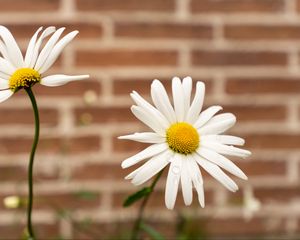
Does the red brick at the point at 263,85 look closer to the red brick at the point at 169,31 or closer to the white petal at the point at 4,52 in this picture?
the red brick at the point at 169,31

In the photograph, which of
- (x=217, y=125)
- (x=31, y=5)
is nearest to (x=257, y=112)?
(x=31, y=5)

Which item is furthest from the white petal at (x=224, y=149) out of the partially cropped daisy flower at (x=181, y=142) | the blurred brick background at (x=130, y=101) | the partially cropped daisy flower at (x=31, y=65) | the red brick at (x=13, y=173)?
the red brick at (x=13, y=173)

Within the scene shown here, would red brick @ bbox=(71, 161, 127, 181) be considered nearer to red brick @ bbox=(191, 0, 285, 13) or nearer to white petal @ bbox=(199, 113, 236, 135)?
red brick @ bbox=(191, 0, 285, 13)

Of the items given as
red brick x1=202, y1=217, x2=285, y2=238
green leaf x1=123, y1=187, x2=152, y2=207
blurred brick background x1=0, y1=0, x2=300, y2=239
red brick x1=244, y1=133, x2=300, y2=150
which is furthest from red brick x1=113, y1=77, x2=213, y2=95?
green leaf x1=123, y1=187, x2=152, y2=207

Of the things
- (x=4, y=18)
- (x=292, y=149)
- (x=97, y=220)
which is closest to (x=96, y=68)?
(x=4, y=18)

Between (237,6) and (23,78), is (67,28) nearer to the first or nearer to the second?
(237,6)

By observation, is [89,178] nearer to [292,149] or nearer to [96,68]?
[96,68]
